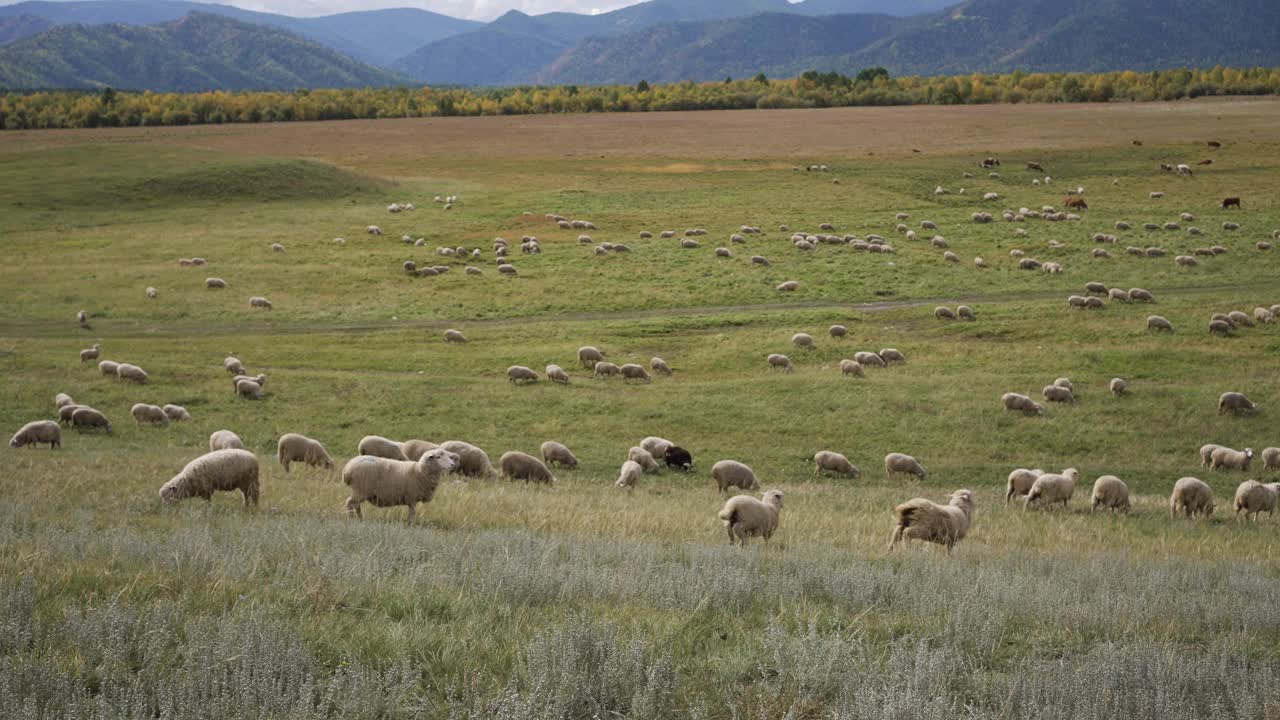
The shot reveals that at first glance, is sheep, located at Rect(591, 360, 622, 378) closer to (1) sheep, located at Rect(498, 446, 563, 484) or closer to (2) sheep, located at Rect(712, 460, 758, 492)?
(2) sheep, located at Rect(712, 460, 758, 492)

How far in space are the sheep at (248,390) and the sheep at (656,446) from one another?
37.3 ft

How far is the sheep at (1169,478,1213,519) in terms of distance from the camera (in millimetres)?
17766

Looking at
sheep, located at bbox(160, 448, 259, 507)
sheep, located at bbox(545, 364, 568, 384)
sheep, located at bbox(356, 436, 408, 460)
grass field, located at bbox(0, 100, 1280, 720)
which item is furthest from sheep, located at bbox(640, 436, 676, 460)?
sheep, located at bbox(160, 448, 259, 507)

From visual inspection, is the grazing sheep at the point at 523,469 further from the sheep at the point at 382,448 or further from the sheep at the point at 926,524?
the sheep at the point at 926,524

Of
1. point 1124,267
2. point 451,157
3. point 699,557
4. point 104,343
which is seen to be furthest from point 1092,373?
→ point 451,157

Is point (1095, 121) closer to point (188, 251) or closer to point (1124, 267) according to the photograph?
point (1124, 267)

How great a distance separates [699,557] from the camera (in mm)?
10102

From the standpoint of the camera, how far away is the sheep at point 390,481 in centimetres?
1309

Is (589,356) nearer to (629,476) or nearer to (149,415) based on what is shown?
(629,476)

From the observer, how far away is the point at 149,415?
23.5 meters

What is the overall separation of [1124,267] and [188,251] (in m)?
46.0

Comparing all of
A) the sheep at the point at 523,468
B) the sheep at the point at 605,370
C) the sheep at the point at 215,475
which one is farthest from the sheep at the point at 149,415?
the sheep at the point at 605,370

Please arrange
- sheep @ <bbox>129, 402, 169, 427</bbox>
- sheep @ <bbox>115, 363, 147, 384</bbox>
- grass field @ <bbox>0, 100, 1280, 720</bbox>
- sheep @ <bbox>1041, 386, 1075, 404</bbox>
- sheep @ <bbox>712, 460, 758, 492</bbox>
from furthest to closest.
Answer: sheep @ <bbox>115, 363, 147, 384</bbox> → sheep @ <bbox>1041, 386, 1075, 404</bbox> → sheep @ <bbox>129, 402, 169, 427</bbox> → sheep @ <bbox>712, 460, 758, 492</bbox> → grass field @ <bbox>0, 100, 1280, 720</bbox>

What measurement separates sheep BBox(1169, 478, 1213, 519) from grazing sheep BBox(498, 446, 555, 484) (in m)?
12.2
